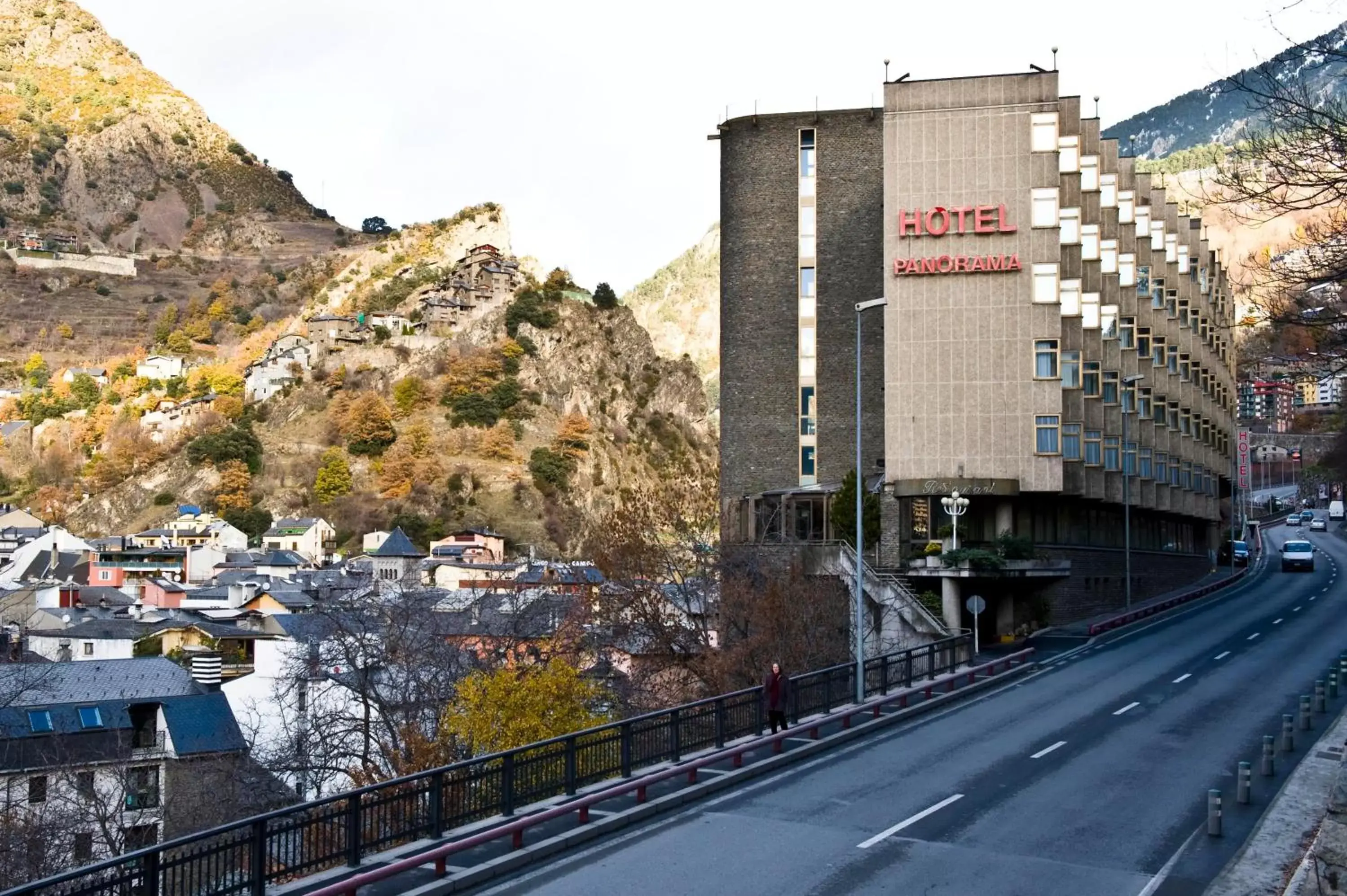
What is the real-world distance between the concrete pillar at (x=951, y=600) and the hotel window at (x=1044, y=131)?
17235 millimetres

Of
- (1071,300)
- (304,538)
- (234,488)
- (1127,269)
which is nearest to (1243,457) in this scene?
(1127,269)

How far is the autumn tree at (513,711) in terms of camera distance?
38031 mm

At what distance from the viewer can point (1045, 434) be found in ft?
168

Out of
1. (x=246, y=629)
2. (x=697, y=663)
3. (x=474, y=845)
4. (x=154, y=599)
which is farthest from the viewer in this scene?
(x=154, y=599)

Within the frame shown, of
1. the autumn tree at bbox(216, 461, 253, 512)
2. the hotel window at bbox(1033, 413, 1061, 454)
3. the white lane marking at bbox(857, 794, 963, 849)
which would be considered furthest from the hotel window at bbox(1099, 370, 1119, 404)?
the autumn tree at bbox(216, 461, 253, 512)

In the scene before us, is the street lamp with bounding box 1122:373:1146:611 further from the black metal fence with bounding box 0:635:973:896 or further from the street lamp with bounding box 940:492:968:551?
the black metal fence with bounding box 0:635:973:896

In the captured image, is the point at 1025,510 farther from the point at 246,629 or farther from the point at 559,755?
the point at 246,629

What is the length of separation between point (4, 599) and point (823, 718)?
78.9 meters

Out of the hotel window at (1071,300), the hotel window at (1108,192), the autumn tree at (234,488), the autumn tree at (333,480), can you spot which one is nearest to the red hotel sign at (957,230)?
the hotel window at (1071,300)

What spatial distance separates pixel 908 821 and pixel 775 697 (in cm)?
564

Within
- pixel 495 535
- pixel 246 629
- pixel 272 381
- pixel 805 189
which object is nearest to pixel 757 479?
pixel 805 189

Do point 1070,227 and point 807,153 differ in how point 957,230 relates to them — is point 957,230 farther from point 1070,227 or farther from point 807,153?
point 807,153

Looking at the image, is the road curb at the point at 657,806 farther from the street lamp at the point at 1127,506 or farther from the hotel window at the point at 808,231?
the hotel window at the point at 808,231

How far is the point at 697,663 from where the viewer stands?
45.7 meters
